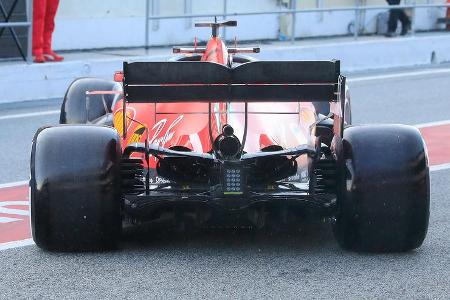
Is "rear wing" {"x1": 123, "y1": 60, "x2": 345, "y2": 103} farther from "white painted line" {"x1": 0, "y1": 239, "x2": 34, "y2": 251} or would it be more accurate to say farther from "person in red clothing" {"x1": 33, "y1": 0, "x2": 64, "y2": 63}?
"person in red clothing" {"x1": 33, "y1": 0, "x2": 64, "y2": 63}

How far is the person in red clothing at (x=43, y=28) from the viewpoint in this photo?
1584cm

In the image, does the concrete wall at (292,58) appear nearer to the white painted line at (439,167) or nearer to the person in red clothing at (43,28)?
the person in red clothing at (43,28)

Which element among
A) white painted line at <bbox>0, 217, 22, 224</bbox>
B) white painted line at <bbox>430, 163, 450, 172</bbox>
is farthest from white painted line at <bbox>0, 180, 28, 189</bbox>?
white painted line at <bbox>430, 163, 450, 172</bbox>

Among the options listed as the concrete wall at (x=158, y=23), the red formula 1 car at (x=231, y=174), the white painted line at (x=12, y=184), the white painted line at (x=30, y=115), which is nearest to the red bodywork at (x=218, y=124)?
the red formula 1 car at (x=231, y=174)

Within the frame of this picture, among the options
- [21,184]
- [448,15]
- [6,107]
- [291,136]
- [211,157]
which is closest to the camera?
[211,157]

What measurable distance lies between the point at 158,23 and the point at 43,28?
387 centimetres

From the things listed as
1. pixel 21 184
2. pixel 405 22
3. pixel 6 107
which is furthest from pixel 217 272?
pixel 405 22

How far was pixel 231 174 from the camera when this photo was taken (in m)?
6.98

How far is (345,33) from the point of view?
22.9m

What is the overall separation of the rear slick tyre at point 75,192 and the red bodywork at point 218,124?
505mm

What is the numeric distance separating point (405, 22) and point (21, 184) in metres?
13.3

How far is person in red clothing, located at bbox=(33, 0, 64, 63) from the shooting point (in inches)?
624

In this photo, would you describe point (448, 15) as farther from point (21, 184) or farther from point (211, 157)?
point (211, 157)

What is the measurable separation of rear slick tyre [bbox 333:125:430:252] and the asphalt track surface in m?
0.13
